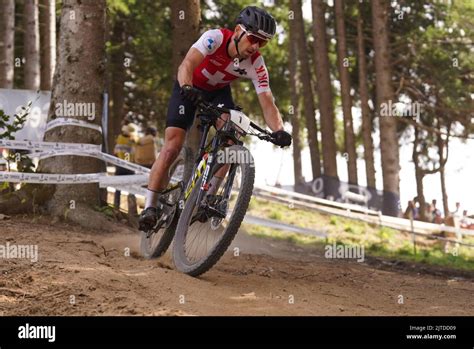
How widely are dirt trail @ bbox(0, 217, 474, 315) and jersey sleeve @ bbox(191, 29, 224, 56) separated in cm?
207

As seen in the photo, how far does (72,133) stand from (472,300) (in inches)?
219

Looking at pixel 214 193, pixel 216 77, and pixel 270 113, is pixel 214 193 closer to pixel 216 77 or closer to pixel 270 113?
pixel 270 113

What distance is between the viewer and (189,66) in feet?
20.9

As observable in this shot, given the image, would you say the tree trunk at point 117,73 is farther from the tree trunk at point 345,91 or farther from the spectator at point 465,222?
the spectator at point 465,222

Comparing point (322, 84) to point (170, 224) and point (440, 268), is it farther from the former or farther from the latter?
point (170, 224)

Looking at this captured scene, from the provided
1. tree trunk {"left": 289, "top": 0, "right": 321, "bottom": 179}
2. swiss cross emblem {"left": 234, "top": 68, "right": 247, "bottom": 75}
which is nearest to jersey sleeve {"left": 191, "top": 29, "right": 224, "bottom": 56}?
swiss cross emblem {"left": 234, "top": 68, "right": 247, "bottom": 75}

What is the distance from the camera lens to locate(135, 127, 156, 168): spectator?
12.8 metres

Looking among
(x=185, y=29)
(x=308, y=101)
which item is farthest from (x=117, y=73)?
(x=185, y=29)

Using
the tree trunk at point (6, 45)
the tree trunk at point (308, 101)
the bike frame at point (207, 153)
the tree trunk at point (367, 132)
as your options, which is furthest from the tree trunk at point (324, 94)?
the bike frame at point (207, 153)

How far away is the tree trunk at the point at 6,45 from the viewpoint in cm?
1644

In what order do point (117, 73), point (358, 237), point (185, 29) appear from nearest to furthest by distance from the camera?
point (185, 29)
point (358, 237)
point (117, 73)

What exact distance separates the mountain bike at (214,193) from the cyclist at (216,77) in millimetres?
135

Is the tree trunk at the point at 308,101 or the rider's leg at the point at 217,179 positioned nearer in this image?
the rider's leg at the point at 217,179

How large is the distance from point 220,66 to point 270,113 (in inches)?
26.1
